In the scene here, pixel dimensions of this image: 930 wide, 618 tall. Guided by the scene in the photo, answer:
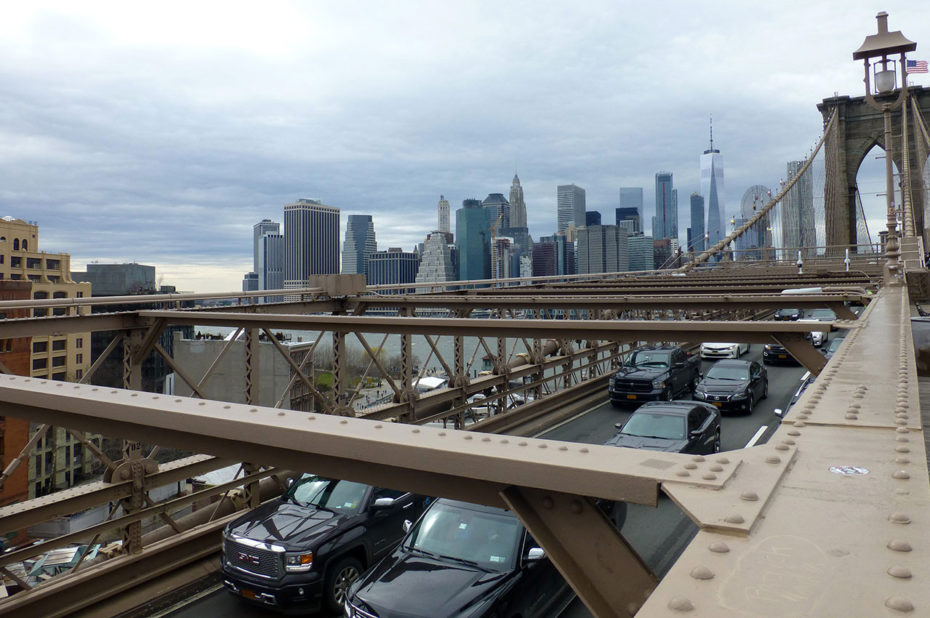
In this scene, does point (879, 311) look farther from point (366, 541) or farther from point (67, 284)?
point (67, 284)

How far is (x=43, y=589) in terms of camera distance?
24.0 feet

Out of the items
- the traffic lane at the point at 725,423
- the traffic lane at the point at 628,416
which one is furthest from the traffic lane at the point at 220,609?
the traffic lane at the point at 725,423

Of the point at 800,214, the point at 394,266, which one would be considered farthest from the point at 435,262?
the point at 800,214

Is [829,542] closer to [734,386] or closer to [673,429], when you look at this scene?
[673,429]

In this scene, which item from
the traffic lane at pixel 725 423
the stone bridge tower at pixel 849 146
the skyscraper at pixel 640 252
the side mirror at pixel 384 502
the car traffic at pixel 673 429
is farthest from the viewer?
the skyscraper at pixel 640 252

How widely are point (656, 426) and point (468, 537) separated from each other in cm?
606

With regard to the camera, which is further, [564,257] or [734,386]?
[564,257]

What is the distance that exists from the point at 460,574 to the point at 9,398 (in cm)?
432

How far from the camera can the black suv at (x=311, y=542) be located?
7.48 metres

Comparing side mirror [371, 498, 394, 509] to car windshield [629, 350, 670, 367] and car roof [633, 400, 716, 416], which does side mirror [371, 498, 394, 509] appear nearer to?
car roof [633, 400, 716, 416]

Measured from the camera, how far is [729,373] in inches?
725

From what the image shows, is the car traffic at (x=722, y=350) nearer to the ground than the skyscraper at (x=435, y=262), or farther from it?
nearer to the ground

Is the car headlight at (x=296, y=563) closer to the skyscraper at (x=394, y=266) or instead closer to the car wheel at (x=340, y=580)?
the car wheel at (x=340, y=580)

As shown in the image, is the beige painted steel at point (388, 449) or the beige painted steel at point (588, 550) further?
the beige painted steel at point (588, 550)
